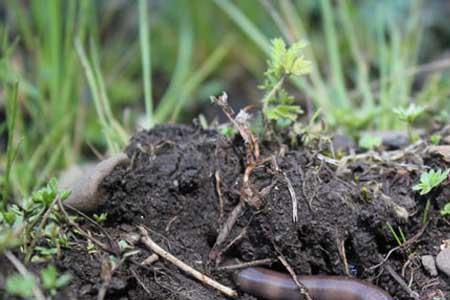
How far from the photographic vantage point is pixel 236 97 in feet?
16.2

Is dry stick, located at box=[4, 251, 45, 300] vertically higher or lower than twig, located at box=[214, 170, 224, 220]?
higher

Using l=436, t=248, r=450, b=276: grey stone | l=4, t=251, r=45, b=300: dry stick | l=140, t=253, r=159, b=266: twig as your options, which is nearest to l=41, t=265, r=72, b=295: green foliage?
l=4, t=251, r=45, b=300: dry stick

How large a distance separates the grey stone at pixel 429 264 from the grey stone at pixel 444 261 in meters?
0.02

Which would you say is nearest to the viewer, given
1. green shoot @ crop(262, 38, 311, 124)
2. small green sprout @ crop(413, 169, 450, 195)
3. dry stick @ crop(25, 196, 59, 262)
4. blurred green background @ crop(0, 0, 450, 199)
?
dry stick @ crop(25, 196, 59, 262)

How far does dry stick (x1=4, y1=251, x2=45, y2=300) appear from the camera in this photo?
1.49 meters

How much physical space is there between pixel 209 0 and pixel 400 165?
9.98ft

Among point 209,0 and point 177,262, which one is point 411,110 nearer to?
point 177,262

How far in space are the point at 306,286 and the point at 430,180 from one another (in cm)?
49

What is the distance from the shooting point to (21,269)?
156cm

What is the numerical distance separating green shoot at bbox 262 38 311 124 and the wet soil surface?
0.43 feet

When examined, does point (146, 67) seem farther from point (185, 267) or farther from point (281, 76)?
point (185, 267)

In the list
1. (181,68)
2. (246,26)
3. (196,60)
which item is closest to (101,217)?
(246,26)

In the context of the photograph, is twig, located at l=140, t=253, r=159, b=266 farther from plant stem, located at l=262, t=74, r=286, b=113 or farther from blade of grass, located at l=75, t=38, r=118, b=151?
blade of grass, located at l=75, t=38, r=118, b=151

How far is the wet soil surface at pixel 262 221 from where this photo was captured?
1.84 metres
